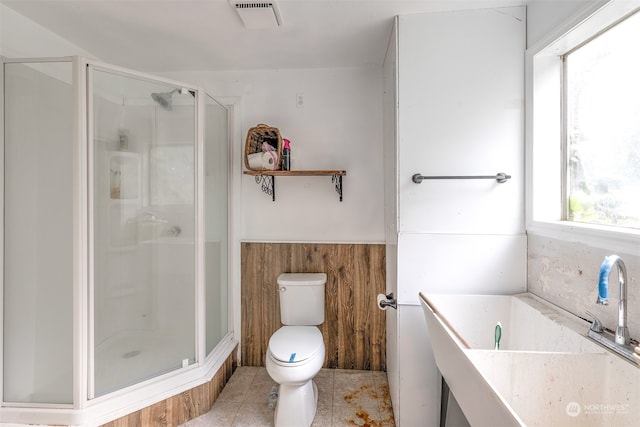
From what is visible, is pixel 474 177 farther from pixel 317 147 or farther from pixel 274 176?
pixel 274 176

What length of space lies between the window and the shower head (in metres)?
2.16

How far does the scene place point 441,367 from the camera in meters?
1.31

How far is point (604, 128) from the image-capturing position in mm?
1246

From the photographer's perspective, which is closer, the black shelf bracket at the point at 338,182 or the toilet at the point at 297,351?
the toilet at the point at 297,351

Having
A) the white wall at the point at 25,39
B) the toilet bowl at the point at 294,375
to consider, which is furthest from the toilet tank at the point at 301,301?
the white wall at the point at 25,39

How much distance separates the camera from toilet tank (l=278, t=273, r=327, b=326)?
210 cm

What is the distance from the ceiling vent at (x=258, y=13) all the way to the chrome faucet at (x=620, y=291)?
1.77 meters

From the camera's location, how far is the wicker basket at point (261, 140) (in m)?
2.12

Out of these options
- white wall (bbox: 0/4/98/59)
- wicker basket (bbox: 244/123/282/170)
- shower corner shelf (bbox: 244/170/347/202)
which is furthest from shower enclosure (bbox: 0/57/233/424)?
shower corner shelf (bbox: 244/170/347/202)

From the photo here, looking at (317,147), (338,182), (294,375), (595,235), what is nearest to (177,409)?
(294,375)

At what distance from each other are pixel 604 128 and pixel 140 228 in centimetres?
235

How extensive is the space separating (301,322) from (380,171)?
4.10 feet

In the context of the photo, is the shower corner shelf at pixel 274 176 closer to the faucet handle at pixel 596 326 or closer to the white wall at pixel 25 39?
the white wall at pixel 25 39

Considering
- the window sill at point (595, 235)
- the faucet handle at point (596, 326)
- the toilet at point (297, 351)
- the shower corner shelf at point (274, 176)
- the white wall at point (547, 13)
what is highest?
the white wall at point (547, 13)
